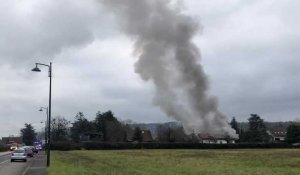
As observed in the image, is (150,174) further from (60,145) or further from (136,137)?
(136,137)

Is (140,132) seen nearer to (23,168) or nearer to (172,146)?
(172,146)

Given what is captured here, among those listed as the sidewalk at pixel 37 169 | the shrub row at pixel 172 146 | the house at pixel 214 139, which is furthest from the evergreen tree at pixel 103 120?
the sidewalk at pixel 37 169

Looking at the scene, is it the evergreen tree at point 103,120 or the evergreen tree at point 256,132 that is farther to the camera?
the evergreen tree at point 103,120

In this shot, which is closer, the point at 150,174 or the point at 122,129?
the point at 150,174

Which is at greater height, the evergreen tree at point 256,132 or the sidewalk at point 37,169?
the evergreen tree at point 256,132

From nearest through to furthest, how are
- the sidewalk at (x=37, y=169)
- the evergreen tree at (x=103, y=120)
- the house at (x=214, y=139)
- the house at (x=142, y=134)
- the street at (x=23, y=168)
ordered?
the sidewalk at (x=37, y=169)
the street at (x=23, y=168)
the house at (x=214, y=139)
the house at (x=142, y=134)
the evergreen tree at (x=103, y=120)

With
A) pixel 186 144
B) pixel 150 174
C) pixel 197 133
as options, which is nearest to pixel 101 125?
pixel 197 133

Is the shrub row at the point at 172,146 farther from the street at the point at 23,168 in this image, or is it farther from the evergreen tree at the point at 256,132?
the street at the point at 23,168

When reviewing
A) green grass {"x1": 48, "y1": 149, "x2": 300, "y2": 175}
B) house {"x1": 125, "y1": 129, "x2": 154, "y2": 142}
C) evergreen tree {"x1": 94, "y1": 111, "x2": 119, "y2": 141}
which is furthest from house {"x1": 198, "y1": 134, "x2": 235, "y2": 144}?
green grass {"x1": 48, "y1": 149, "x2": 300, "y2": 175}

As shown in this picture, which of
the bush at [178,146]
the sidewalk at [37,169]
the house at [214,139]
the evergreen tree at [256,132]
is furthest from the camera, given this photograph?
the evergreen tree at [256,132]

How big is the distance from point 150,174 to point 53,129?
6752 inches

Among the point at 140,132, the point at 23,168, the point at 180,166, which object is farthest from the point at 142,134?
the point at 180,166

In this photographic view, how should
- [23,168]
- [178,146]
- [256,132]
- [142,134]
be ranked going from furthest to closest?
[142,134] → [256,132] → [178,146] → [23,168]

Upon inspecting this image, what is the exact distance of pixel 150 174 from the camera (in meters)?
32.0
